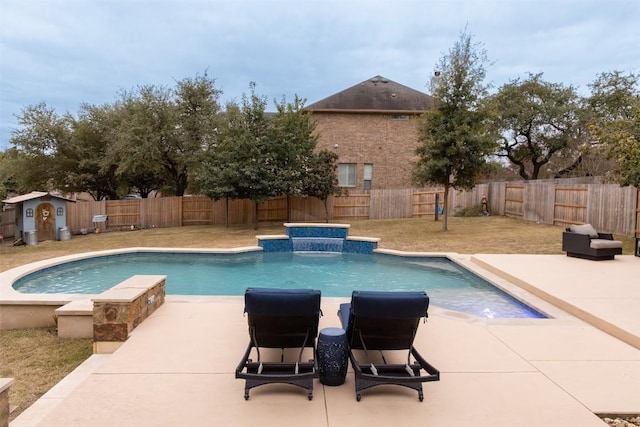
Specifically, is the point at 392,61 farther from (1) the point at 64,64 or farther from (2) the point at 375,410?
(2) the point at 375,410

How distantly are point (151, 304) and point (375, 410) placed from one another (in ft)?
11.3

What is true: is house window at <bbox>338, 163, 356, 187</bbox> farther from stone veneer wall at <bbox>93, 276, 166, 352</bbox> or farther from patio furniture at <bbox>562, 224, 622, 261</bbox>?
stone veneer wall at <bbox>93, 276, 166, 352</bbox>

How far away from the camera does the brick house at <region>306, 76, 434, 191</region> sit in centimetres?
2333

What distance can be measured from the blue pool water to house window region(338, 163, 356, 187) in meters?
11.9

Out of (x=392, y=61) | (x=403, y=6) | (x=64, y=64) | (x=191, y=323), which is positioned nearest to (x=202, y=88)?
(x=64, y=64)

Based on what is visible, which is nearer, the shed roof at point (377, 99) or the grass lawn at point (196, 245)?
the grass lawn at point (196, 245)

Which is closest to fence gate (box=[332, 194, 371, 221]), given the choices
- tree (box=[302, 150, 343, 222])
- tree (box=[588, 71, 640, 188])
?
tree (box=[302, 150, 343, 222])

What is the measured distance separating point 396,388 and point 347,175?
20.8 m

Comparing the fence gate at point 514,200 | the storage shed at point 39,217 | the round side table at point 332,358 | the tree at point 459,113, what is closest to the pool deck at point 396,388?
the round side table at point 332,358

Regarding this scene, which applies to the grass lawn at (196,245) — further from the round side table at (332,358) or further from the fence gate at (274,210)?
the round side table at (332,358)

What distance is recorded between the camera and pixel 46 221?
15.5m

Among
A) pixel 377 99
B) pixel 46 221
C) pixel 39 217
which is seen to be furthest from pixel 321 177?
pixel 39 217

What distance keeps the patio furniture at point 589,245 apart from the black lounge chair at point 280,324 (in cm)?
872

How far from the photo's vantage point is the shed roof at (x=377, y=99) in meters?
23.4
